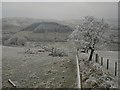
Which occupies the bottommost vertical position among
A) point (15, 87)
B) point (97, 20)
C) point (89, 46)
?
point (15, 87)

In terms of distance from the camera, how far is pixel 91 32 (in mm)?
27219

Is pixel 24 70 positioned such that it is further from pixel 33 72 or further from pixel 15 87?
pixel 15 87

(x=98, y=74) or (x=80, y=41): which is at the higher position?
(x=80, y=41)

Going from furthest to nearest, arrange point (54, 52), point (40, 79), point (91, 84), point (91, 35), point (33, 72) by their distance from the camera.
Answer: point (54, 52) → point (91, 35) → point (33, 72) → point (40, 79) → point (91, 84)

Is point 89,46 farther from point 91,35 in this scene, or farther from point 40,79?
point 40,79

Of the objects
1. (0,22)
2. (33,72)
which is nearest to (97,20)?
(33,72)

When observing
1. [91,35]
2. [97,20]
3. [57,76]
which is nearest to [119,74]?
[57,76]

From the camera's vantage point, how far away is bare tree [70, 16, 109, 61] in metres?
27.2

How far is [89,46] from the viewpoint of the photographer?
91.1 ft

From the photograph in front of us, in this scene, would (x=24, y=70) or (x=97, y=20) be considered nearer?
(x=24, y=70)

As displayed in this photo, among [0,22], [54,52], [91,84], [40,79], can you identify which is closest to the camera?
[91,84]

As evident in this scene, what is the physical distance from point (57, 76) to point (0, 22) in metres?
145

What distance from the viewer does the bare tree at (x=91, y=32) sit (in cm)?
2722

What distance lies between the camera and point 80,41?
28.1 meters
